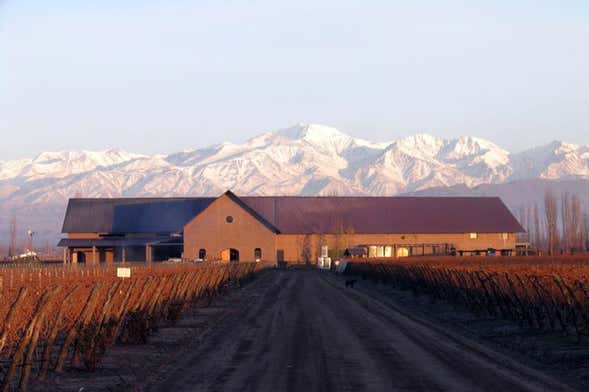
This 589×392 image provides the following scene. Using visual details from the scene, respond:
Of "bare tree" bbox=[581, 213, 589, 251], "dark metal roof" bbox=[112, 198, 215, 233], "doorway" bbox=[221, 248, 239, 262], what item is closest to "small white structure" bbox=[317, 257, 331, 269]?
"doorway" bbox=[221, 248, 239, 262]

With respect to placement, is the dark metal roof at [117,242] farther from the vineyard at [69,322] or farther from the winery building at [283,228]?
the vineyard at [69,322]

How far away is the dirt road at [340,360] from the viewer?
53.8 ft

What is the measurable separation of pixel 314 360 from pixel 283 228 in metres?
90.9

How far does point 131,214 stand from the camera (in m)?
117

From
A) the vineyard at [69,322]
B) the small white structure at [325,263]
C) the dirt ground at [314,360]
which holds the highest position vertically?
the small white structure at [325,263]

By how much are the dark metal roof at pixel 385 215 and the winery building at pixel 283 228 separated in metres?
0.11

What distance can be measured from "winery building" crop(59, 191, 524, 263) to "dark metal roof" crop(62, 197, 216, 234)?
11 cm

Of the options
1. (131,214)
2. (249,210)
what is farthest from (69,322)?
(131,214)

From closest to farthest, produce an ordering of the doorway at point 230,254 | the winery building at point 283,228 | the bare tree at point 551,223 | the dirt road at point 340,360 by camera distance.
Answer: the dirt road at point 340,360, the doorway at point 230,254, the winery building at point 283,228, the bare tree at point 551,223

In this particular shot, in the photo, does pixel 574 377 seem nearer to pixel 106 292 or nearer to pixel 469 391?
pixel 469 391

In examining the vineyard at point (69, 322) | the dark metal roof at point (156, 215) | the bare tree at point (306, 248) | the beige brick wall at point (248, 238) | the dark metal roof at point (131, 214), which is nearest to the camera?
→ the vineyard at point (69, 322)

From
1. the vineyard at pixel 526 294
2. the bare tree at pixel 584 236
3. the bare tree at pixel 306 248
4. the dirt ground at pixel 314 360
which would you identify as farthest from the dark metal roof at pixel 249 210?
the dirt ground at pixel 314 360

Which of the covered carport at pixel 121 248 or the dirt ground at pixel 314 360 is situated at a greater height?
the covered carport at pixel 121 248

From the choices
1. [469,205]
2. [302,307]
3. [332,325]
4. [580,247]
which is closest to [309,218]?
[469,205]
